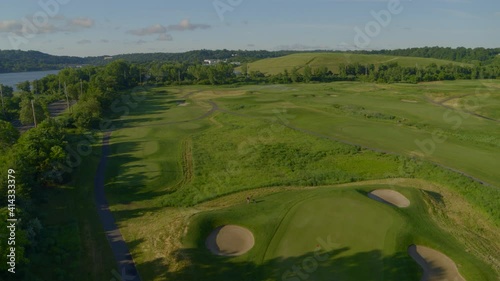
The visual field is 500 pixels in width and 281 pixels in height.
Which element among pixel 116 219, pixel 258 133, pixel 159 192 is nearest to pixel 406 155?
pixel 258 133

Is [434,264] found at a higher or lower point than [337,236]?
lower

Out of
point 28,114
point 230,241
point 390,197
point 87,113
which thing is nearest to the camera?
point 230,241

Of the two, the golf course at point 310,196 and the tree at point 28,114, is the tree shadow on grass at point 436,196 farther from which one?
the tree at point 28,114

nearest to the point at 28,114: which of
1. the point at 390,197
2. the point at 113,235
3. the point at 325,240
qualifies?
the point at 113,235

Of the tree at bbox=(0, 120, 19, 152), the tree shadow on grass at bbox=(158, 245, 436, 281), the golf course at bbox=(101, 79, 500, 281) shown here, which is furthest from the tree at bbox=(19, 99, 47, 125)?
the tree shadow on grass at bbox=(158, 245, 436, 281)

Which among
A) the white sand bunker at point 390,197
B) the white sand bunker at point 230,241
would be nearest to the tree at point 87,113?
the white sand bunker at point 230,241

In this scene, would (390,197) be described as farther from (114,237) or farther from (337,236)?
(114,237)

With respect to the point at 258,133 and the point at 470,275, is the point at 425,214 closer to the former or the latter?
the point at 470,275

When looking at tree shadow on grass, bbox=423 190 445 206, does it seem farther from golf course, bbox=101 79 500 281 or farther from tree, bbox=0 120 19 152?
tree, bbox=0 120 19 152
